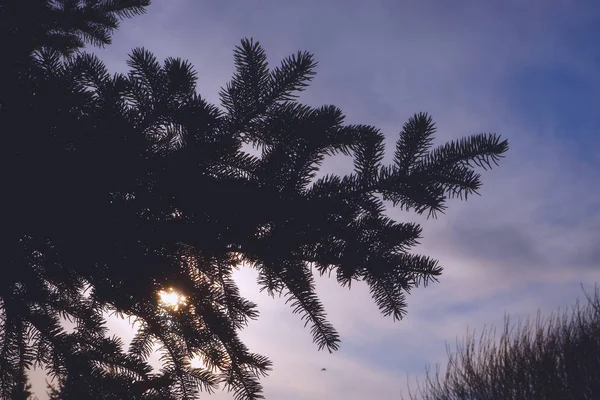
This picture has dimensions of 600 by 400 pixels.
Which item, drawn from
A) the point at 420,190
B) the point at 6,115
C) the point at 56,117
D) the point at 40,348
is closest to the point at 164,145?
the point at 56,117

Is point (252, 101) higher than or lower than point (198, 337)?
higher

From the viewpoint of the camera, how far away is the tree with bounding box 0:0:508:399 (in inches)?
57.8

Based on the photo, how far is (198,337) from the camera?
5.84 feet

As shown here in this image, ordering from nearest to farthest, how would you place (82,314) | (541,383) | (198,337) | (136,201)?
(136,201), (198,337), (82,314), (541,383)

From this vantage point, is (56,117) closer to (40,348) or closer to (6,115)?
(6,115)

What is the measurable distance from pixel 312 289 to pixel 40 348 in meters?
1.19

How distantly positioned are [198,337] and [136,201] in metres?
0.59

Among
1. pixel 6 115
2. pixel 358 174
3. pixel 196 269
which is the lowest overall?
pixel 196 269

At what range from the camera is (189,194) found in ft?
4.91

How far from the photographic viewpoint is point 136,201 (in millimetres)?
1558

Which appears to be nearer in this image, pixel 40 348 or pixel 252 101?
pixel 252 101

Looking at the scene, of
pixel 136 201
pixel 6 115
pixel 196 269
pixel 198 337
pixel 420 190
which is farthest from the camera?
pixel 196 269

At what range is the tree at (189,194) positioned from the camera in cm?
147

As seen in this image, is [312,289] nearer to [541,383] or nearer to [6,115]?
[6,115]
